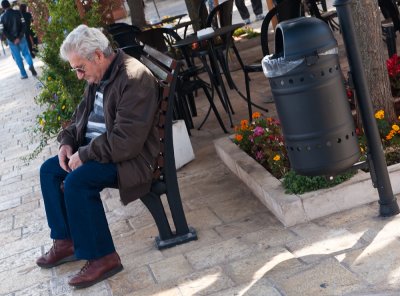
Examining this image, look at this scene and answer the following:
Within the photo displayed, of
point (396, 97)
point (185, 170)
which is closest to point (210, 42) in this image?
point (185, 170)

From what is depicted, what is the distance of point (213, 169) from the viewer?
6461mm

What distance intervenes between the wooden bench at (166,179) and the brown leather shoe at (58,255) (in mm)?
554

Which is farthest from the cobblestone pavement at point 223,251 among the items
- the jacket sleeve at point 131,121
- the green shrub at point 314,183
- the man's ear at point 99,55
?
the man's ear at point 99,55

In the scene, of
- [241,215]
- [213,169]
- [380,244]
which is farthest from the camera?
[213,169]

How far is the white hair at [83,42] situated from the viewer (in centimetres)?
453

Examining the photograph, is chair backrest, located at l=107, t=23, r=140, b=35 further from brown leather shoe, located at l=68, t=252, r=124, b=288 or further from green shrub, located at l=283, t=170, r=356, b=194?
brown leather shoe, located at l=68, t=252, r=124, b=288

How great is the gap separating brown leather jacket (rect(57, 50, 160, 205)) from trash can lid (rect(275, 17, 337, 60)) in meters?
0.81

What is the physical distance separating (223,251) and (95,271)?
730mm

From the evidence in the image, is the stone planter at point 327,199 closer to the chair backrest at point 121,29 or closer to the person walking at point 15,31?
the chair backrest at point 121,29

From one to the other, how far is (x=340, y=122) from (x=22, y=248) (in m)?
2.57

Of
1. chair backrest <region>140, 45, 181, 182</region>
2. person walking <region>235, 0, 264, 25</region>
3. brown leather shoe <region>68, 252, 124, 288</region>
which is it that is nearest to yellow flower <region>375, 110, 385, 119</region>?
chair backrest <region>140, 45, 181, 182</region>

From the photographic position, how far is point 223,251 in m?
4.62

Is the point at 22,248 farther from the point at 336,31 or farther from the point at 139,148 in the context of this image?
the point at 336,31

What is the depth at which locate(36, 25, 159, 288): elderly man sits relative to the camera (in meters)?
4.43
